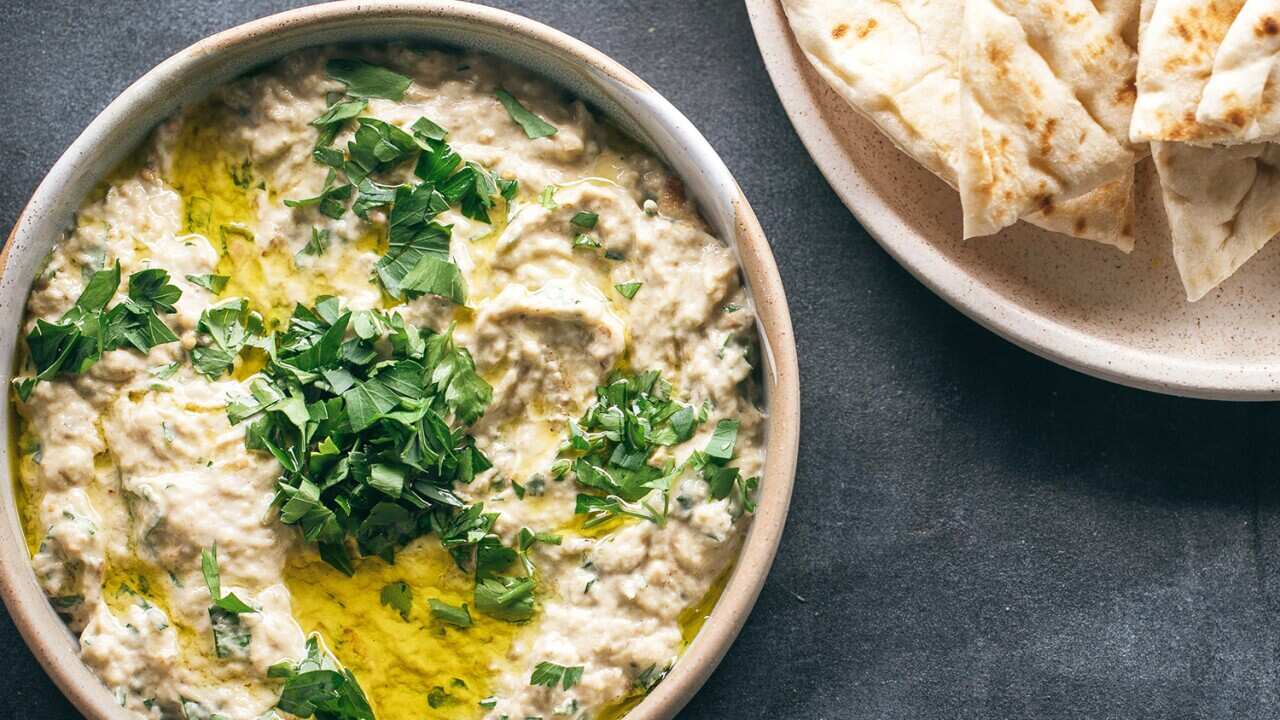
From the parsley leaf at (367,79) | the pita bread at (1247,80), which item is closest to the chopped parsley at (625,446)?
the parsley leaf at (367,79)

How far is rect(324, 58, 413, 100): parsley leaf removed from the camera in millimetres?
2350

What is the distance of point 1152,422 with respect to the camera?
8.83 feet

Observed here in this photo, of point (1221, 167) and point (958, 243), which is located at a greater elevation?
point (1221, 167)

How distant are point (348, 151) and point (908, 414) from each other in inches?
54.5

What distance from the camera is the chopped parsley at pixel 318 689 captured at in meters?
2.20

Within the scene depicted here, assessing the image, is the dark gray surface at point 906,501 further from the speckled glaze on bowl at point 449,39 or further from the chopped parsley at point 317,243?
the chopped parsley at point 317,243

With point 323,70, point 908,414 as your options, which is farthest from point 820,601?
point 323,70

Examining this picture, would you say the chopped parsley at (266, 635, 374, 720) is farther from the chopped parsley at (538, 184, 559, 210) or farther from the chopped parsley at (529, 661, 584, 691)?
the chopped parsley at (538, 184, 559, 210)

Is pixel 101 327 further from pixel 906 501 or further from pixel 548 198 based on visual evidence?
pixel 906 501

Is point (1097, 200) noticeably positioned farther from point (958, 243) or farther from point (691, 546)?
point (691, 546)

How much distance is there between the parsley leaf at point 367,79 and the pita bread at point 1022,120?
3.74ft

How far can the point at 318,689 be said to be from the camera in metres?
2.20

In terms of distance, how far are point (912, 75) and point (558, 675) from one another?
138 centimetres

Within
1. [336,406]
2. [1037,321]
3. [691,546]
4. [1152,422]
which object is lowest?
[1152,422]
